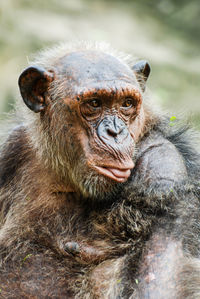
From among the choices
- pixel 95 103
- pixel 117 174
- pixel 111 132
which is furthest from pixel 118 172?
pixel 95 103

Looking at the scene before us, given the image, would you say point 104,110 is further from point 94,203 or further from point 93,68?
point 94,203

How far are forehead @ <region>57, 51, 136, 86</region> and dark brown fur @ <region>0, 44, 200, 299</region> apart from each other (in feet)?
0.04

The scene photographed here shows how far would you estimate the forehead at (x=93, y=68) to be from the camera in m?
4.12

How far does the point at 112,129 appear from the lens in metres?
3.91

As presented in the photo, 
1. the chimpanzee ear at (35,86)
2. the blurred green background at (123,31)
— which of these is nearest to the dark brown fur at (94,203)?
the chimpanzee ear at (35,86)

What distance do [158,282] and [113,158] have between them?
104cm

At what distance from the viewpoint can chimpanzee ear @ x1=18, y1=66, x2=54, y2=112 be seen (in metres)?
4.33

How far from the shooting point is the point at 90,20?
11938 millimetres

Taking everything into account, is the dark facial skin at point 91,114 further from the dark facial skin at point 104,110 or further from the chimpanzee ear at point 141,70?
the chimpanzee ear at point 141,70

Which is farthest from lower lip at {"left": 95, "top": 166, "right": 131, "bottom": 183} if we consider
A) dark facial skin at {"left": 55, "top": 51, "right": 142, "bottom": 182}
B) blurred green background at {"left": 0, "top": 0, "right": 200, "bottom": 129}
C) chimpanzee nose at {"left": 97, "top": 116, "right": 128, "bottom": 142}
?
blurred green background at {"left": 0, "top": 0, "right": 200, "bottom": 129}

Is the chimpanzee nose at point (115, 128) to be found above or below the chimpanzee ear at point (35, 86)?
below

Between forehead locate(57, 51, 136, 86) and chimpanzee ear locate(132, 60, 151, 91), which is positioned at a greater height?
forehead locate(57, 51, 136, 86)

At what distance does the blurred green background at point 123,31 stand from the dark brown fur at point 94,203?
6.77m

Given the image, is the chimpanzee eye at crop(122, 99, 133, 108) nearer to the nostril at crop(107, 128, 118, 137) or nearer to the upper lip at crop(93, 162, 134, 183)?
the nostril at crop(107, 128, 118, 137)
